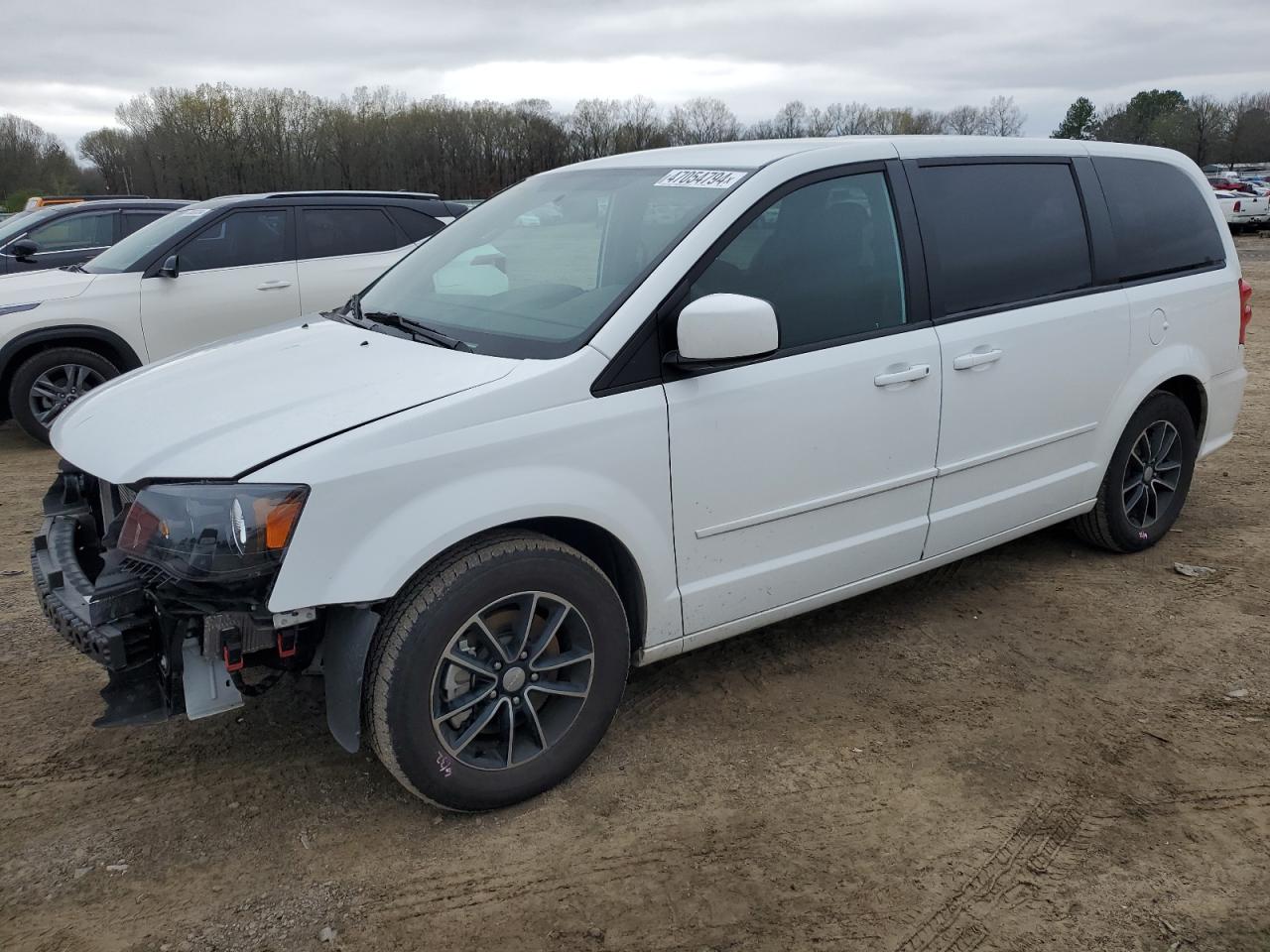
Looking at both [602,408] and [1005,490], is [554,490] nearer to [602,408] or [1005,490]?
[602,408]

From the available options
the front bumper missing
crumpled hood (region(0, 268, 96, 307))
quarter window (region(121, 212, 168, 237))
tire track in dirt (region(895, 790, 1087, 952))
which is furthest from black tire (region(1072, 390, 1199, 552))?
quarter window (region(121, 212, 168, 237))

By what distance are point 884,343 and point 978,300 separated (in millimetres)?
571

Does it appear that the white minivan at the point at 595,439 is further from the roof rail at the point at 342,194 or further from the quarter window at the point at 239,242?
the roof rail at the point at 342,194

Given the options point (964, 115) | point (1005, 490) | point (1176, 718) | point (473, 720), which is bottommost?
point (1176, 718)

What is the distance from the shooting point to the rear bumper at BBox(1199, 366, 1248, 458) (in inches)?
197

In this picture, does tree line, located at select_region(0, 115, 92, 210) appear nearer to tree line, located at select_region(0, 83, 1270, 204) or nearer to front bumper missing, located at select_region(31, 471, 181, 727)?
tree line, located at select_region(0, 83, 1270, 204)

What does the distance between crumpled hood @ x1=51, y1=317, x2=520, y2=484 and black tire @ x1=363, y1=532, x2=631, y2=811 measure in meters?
0.49

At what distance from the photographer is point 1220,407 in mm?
5082

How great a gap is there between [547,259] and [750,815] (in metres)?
1.98

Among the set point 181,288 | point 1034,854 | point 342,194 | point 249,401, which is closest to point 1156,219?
point 1034,854

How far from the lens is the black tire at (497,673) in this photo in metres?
2.69

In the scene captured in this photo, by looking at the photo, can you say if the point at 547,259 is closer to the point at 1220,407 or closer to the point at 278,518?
the point at 278,518

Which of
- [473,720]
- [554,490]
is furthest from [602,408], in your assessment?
[473,720]

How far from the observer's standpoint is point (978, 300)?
3.86 meters
